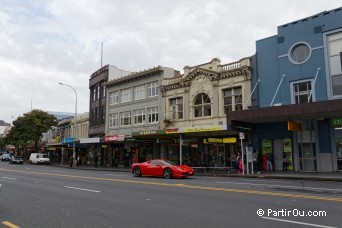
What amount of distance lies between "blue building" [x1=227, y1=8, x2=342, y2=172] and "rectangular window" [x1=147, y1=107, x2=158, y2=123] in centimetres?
1218

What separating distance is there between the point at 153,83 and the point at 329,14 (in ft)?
62.8

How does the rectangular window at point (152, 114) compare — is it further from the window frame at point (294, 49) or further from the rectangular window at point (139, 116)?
the window frame at point (294, 49)

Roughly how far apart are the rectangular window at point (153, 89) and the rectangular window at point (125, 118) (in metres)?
4.47

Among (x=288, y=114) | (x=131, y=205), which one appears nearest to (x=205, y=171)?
(x=288, y=114)

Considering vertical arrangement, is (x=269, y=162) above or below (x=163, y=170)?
above

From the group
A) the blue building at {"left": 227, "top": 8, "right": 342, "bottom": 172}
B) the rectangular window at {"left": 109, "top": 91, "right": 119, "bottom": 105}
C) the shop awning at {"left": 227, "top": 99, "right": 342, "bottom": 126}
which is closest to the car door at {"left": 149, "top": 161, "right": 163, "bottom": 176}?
the shop awning at {"left": 227, "top": 99, "right": 342, "bottom": 126}

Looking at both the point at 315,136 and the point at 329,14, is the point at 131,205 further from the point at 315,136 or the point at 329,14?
the point at 329,14

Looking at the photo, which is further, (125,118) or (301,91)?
(125,118)

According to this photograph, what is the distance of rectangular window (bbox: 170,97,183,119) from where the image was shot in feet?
113

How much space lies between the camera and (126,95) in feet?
138

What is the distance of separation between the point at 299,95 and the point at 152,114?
652 inches

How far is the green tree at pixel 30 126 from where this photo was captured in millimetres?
57250

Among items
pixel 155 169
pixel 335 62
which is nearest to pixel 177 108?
pixel 155 169

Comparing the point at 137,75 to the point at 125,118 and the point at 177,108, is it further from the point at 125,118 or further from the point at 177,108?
the point at 177,108
